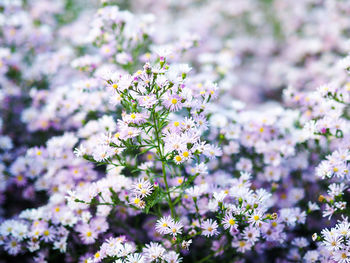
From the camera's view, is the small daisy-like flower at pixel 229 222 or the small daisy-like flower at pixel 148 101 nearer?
the small daisy-like flower at pixel 148 101

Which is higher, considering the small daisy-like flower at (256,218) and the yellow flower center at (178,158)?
the yellow flower center at (178,158)

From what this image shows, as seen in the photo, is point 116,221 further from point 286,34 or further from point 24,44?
point 286,34

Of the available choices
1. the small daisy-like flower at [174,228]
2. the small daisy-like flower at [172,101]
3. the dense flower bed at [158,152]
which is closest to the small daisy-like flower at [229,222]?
the dense flower bed at [158,152]

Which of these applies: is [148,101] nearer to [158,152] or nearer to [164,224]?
[158,152]

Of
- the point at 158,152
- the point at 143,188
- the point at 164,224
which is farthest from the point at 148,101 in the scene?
the point at 164,224

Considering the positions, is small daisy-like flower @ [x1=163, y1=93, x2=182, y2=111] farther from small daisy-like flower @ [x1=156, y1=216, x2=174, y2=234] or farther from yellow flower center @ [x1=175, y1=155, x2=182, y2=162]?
small daisy-like flower @ [x1=156, y1=216, x2=174, y2=234]

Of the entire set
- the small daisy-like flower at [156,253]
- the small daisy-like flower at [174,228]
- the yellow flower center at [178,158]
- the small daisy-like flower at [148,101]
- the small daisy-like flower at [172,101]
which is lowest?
the small daisy-like flower at [156,253]

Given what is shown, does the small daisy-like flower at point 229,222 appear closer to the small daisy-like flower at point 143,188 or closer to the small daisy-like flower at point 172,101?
the small daisy-like flower at point 143,188

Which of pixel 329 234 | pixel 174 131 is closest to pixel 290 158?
pixel 329 234
